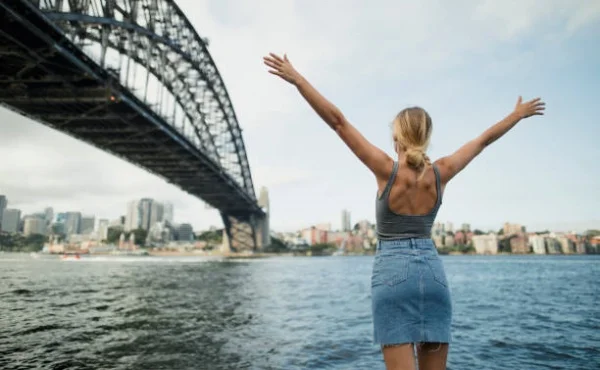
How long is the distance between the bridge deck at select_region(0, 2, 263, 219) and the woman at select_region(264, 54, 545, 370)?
1754cm

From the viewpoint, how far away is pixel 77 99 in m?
22.9

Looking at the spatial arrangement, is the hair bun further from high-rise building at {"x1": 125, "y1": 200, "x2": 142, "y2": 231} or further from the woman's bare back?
high-rise building at {"x1": 125, "y1": 200, "x2": 142, "y2": 231}

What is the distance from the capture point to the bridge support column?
248 feet

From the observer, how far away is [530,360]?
6.63 meters

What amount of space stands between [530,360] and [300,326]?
185 inches

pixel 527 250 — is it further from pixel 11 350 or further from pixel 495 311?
pixel 11 350

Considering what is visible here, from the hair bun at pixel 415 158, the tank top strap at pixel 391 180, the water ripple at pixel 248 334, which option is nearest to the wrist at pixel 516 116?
the hair bun at pixel 415 158

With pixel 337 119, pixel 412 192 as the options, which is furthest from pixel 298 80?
pixel 412 192

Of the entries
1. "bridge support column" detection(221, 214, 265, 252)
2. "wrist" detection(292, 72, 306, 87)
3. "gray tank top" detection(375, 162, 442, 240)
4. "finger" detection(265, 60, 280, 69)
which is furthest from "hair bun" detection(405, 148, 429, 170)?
"bridge support column" detection(221, 214, 265, 252)

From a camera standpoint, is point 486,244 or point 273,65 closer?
point 273,65

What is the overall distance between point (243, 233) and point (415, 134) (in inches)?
3018

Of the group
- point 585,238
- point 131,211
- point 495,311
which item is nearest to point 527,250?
point 585,238

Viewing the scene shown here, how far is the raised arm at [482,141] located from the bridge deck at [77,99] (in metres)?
17.7

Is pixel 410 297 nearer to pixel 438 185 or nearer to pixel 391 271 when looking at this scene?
pixel 391 271
